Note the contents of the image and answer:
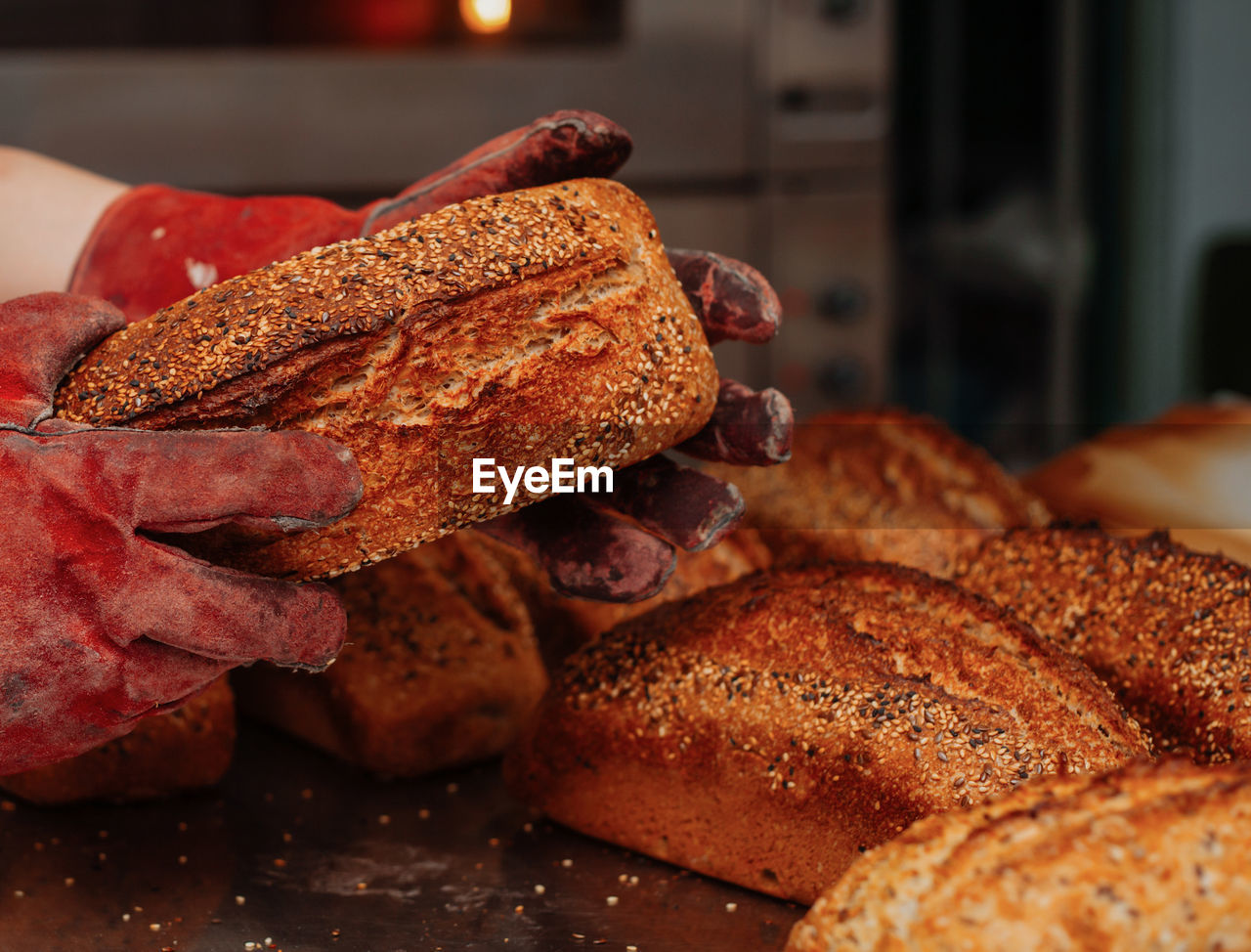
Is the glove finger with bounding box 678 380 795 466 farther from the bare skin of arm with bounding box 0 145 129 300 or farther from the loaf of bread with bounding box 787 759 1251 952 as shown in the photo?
the bare skin of arm with bounding box 0 145 129 300

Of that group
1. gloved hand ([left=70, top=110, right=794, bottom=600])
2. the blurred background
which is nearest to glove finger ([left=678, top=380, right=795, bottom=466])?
gloved hand ([left=70, top=110, right=794, bottom=600])

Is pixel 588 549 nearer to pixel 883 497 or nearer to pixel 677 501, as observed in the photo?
pixel 677 501

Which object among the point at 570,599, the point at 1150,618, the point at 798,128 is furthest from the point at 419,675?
the point at 798,128

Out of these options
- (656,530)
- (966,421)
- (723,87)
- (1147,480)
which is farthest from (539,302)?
(966,421)

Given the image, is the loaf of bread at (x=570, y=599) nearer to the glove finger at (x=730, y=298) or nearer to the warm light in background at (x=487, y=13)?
the glove finger at (x=730, y=298)

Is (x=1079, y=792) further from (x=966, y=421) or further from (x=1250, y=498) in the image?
(x=966, y=421)
